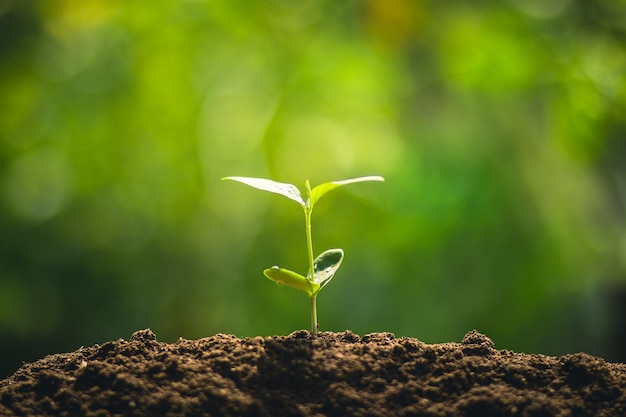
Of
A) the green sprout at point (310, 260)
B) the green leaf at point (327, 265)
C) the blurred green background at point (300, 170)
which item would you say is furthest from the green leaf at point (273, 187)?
the blurred green background at point (300, 170)

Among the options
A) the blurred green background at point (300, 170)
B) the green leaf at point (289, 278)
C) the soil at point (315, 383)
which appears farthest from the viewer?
the blurred green background at point (300, 170)

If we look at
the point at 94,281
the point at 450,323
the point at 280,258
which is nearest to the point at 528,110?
the point at 450,323

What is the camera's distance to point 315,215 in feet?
9.80

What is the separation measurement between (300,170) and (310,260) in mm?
1982

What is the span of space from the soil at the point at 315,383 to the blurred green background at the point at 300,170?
75.0 inches

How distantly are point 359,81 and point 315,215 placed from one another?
0.58 m

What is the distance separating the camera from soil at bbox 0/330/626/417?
0.92 metres

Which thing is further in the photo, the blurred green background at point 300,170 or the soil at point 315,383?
the blurred green background at point 300,170

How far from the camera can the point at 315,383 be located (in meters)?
0.96

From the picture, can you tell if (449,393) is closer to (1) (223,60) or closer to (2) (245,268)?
(2) (245,268)

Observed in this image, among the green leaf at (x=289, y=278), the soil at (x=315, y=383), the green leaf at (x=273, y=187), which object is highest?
the green leaf at (x=273, y=187)

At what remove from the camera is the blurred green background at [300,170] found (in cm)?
295

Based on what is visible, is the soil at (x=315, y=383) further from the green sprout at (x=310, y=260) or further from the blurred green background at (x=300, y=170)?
the blurred green background at (x=300, y=170)

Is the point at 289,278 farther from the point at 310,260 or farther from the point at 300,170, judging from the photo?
the point at 300,170
